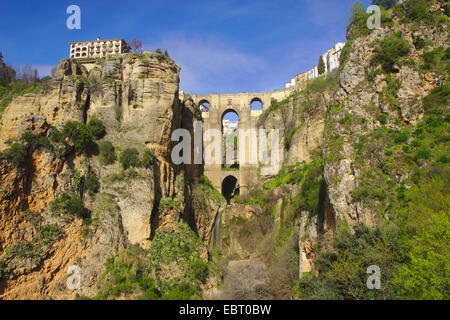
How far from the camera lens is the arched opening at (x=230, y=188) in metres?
51.5

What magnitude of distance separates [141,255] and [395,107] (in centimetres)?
1862

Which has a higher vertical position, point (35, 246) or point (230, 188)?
point (230, 188)

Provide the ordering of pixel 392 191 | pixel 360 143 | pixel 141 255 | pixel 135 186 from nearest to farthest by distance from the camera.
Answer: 1. pixel 392 191
2. pixel 360 143
3. pixel 141 255
4. pixel 135 186

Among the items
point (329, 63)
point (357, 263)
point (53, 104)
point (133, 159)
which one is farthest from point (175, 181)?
point (329, 63)

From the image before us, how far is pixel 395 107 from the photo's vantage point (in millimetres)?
20922

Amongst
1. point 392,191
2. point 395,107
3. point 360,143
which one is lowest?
point 392,191

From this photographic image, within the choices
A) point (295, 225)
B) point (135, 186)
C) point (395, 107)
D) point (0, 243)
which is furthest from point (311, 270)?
point (0, 243)

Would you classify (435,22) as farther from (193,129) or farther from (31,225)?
(31,225)

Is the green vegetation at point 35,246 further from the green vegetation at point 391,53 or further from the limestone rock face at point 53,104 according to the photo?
the green vegetation at point 391,53

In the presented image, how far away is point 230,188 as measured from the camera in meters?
52.7

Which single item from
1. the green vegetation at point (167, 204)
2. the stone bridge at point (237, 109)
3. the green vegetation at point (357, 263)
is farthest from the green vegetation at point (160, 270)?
the stone bridge at point (237, 109)

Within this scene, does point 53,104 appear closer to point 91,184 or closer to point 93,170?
point 93,170

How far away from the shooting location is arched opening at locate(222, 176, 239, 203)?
51.5 meters

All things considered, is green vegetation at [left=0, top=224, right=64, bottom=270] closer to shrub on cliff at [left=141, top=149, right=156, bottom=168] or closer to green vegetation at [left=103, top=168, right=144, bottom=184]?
green vegetation at [left=103, top=168, right=144, bottom=184]
